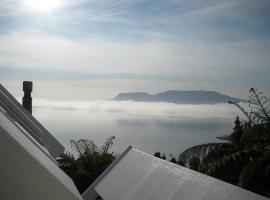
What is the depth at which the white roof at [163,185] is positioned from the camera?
2548mm

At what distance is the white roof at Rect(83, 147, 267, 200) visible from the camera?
8.36 feet

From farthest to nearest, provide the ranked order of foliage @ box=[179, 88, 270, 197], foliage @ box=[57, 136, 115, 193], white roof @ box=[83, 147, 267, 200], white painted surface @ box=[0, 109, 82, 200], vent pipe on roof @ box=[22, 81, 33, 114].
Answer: foliage @ box=[57, 136, 115, 193], vent pipe on roof @ box=[22, 81, 33, 114], foliage @ box=[179, 88, 270, 197], white roof @ box=[83, 147, 267, 200], white painted surface @ box=[0, 109, 82, 200]

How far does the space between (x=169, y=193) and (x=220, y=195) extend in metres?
0.96

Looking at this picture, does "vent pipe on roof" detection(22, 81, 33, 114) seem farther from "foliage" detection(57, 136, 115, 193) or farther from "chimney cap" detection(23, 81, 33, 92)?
"foliage" detection(57, 136, 115, 193)

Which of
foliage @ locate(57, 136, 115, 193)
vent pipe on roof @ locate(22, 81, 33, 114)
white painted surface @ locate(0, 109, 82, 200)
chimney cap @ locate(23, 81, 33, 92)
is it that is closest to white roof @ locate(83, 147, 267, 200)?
white painted surface @ locate(0, 109, 82, 200)

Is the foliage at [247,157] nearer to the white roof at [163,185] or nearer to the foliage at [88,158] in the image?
the white roof at [163,185]

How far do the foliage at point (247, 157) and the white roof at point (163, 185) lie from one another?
2969mm

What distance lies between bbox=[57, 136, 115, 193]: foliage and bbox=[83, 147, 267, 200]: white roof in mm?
12344

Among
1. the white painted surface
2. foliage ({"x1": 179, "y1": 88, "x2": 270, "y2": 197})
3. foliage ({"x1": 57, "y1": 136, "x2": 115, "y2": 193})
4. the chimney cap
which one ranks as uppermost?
the chimney cap

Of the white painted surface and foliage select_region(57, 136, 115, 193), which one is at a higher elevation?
the white painted surface

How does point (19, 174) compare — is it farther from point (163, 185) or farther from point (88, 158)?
point (88, 158)

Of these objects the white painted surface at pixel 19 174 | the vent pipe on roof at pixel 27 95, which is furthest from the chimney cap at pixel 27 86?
the white painted surface at pixel 19 174

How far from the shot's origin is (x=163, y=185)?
12.2ft

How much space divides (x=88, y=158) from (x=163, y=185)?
1777cm
